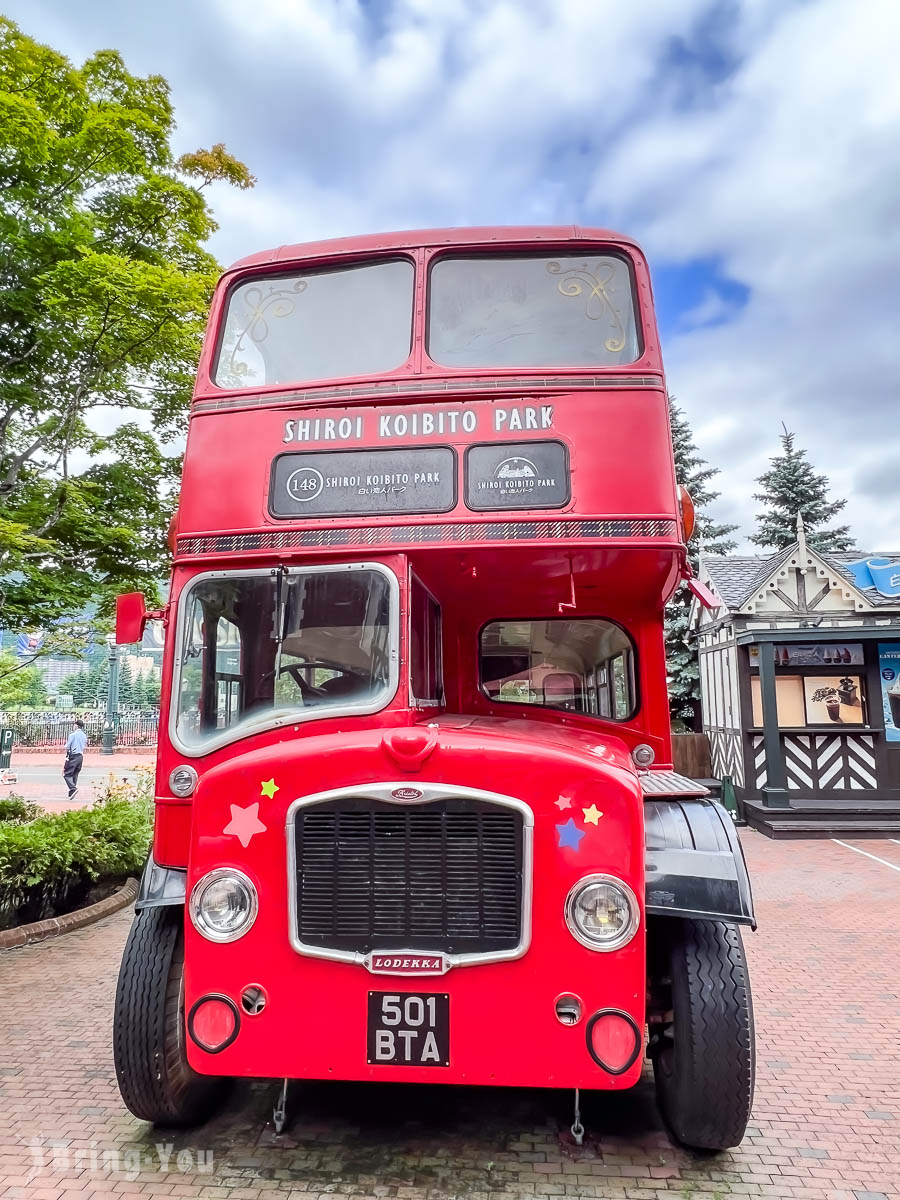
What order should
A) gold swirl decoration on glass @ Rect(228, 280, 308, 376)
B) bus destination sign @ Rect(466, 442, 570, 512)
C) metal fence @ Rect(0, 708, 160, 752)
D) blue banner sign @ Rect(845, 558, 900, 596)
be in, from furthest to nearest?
metal fence @ Rect(0, 708, 160, 752)
blue banner sign @ Rect(845, 558, 900, 596)
gold swirl decoration on glass @ Rect(228, 280, 308, 376)
bus destination sign @ Rect(466, 442, 570, 512)

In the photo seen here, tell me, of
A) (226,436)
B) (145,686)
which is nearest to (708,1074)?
(226,436)

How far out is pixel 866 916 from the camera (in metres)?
7.72

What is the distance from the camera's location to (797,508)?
23.3 meters

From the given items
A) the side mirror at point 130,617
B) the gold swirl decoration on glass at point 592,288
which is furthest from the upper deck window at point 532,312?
the side mirror at point 130,617

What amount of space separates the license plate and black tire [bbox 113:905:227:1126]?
41.3 inches

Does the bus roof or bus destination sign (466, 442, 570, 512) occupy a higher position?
the bus roof

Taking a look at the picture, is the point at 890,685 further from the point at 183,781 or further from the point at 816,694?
the point at 183,781

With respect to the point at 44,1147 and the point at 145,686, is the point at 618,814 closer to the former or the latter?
the point at 44,1147

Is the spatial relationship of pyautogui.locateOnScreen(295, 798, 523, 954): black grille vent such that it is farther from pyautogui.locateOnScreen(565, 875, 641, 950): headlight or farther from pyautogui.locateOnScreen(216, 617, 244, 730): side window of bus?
pyautogui.locateOnScreen(216, 617, 244, 730): side window of bus

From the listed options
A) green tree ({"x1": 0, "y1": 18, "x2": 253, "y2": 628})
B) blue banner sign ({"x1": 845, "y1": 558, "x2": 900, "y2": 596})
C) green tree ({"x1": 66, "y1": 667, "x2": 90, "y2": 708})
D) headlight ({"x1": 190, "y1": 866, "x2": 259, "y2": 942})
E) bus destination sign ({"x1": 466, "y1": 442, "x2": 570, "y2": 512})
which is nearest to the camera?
headlight ({"x1": 190, "y1": 866, "x2": 259, "y2": 942})

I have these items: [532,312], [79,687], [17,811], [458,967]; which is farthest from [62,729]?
[458,967]

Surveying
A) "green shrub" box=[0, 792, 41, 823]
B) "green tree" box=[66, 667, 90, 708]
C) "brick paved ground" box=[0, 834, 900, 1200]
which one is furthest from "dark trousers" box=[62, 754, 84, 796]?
"green tree" box=[66, 667, 90, 708]

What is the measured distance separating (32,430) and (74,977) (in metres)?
4.99

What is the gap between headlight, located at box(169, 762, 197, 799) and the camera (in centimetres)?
361
